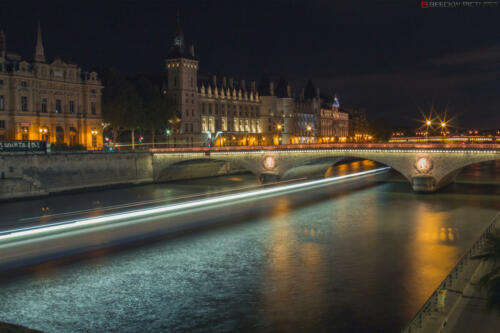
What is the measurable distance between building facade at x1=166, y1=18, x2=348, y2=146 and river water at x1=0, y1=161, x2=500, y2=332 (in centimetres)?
5136

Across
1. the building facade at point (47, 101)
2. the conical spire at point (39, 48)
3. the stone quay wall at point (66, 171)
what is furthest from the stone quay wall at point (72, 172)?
the conical spire at point (39, 48)

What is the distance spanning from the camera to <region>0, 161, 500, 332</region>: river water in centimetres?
2072

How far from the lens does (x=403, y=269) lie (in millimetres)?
27062

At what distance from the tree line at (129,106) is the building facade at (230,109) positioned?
9.99 meters

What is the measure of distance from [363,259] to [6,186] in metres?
42.6

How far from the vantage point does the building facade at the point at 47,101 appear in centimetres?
7212

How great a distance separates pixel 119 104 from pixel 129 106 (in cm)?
171

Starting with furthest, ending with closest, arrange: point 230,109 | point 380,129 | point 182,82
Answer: point 380,129
point 230,109
point 182,82

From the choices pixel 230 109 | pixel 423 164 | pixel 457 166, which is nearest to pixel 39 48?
pixel 230 109

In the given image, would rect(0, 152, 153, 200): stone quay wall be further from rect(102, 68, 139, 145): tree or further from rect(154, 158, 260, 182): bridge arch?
rect(102, 68, 139, 145): tree

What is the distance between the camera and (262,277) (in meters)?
26.1

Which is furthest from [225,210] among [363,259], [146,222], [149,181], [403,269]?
[149,181]

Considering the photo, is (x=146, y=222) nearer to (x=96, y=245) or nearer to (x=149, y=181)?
(x=96, y=245)

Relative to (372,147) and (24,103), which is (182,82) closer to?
(24,103)
